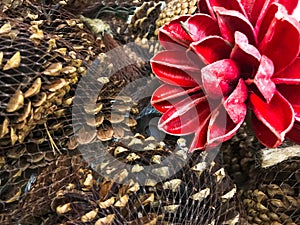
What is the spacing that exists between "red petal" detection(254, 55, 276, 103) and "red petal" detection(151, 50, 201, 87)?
1.9 inches

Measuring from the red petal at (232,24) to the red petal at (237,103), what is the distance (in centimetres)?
3

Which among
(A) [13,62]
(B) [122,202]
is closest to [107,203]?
(B) [122,202]

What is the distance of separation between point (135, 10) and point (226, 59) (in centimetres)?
19

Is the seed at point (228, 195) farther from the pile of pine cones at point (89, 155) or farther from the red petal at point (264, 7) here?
the red petal at point (264, 7)

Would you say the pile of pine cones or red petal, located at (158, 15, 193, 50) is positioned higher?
red petal, located at (158, 15, 193, 50)

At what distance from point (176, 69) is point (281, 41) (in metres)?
0.08

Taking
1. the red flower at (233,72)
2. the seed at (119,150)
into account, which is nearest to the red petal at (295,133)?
the red flower at (233,72)

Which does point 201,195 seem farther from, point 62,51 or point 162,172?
point 62,51

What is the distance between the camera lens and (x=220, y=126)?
0.36 meters

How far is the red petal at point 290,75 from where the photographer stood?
356mm

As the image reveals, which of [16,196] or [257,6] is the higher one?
[257,6]

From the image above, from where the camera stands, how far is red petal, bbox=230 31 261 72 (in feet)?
1.14

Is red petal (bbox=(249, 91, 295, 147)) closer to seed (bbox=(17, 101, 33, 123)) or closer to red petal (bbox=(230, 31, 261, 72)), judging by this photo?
red petal (bbox=(230, 31, 261, 72))

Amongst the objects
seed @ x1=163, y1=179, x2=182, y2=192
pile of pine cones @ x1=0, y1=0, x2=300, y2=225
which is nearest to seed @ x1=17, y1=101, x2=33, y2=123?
pile of pine cones @ x1=0, y1=0, x2=300, y2=225
